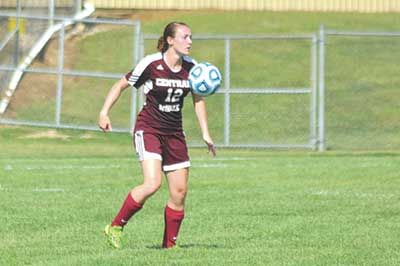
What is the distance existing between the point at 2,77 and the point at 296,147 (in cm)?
659

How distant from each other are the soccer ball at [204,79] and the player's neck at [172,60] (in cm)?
17

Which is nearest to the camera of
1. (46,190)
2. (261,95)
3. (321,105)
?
(46,190)

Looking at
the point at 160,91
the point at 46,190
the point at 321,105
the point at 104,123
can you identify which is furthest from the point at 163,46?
the point at 321,105

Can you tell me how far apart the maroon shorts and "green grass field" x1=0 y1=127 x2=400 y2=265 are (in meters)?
0.73

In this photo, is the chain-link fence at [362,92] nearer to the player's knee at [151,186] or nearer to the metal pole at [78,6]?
the metal pole at [78,6]

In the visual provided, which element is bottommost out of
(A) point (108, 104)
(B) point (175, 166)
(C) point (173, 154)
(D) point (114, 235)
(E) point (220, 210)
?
(E) point (220, 210)

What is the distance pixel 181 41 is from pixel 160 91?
45 centimetres

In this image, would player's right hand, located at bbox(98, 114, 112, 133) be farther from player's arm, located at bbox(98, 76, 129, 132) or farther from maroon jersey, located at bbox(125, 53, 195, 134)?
maroon jersey, located at bbox(125, 53, 195, 134)

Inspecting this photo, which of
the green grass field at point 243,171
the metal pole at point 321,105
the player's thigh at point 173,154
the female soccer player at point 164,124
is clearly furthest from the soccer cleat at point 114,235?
the metal pole at point 321,105

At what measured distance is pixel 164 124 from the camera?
1049cm

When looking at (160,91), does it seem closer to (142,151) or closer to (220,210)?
(142,151)

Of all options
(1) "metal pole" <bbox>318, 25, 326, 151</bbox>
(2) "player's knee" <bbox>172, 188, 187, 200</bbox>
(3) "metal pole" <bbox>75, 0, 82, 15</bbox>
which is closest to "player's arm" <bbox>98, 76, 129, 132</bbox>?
(2) "player's knee" <bbox>172, 188, 187, 200</bbox>

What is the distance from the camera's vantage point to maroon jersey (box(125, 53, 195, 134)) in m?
10.5

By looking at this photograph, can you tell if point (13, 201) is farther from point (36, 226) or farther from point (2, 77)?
point (2, 77)
